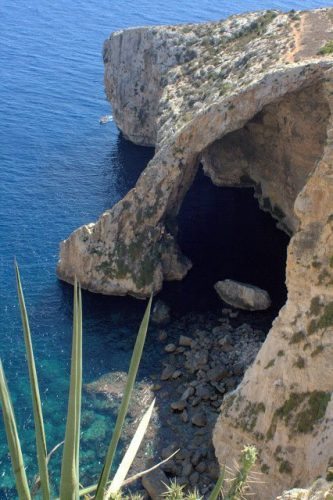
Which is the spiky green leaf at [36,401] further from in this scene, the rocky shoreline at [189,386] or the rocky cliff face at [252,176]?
the rocky shoreline at [189,386]

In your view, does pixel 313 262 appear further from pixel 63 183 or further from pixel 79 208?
pixel 63 183

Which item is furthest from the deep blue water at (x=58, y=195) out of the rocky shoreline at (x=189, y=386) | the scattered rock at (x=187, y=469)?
the scattered rock at (x=187, y=469)

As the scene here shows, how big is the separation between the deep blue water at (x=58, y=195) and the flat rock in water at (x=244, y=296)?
2014 millimetres

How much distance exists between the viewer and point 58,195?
6072 cm

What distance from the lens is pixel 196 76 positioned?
2211 inches

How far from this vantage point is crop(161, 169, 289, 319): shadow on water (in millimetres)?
48062

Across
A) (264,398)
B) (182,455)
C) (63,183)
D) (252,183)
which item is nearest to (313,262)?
(264,398)

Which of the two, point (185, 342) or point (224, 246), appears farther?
point (224, 246)

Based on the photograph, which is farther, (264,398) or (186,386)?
(186,386)

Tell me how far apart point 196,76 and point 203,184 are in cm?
1047

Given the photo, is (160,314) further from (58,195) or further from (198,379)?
(58,195)

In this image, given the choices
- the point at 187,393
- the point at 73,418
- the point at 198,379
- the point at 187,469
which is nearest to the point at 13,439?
the point at 73,418

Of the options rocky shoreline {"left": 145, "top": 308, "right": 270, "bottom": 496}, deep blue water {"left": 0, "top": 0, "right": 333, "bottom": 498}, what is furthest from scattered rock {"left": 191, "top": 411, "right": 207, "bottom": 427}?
deep blue water {"left": 0, "top": 0, "right": 333, "bottom": 498}

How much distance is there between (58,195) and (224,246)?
1700 centimetres
